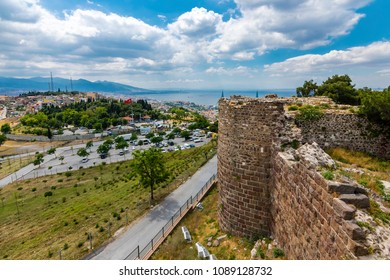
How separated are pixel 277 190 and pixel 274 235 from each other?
1772mm

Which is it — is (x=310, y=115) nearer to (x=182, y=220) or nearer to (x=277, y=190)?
(x=277, y=190)

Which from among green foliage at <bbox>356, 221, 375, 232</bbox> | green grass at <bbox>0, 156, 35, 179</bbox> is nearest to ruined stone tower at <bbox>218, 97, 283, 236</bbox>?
green foliage at <bbox>356, 221, 375, 232</bbox>

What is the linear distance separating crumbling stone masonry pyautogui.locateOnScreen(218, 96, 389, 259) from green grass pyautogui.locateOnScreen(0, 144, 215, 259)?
952 centimetres

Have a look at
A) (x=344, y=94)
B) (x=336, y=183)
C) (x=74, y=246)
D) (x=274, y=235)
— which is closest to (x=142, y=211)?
(x=74, y=246)

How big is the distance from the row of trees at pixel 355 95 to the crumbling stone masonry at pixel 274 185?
4.13ft

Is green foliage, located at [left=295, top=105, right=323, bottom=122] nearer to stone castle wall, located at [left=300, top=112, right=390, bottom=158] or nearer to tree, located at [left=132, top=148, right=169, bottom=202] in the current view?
stone castle wall, located at [left=300, top=112, right=390, bottom=158]

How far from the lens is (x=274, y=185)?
29.7 ft

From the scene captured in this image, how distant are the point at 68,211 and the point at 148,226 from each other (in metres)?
11.7

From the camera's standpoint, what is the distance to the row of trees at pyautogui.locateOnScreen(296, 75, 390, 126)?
9309mm

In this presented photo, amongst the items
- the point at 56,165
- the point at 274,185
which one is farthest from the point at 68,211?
the point at 56,165

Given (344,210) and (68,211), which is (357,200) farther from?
(68,211)

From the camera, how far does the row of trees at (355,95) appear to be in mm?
9309

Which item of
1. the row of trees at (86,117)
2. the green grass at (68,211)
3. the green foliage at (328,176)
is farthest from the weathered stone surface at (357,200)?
the row of trees at (86,117)

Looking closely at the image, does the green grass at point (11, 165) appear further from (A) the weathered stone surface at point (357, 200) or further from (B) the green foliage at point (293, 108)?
(A) the weathered stone surface at point (357, 200)
